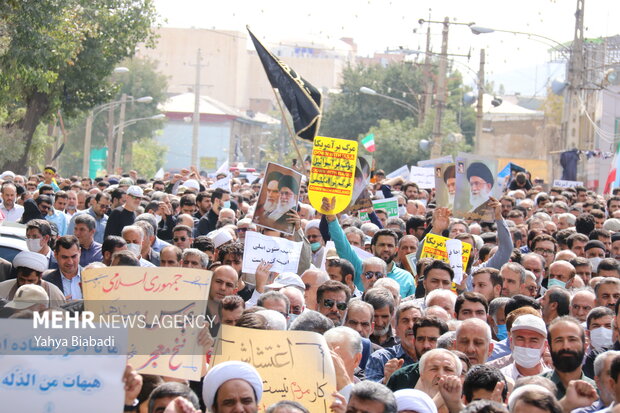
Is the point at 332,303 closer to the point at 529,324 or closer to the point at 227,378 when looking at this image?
the point at 529,324

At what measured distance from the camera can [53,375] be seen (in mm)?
4840

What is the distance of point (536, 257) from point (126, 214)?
15.4 feet

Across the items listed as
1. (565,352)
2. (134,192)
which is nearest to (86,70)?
(134,192)

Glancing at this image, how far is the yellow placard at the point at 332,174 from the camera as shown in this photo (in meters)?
12.6

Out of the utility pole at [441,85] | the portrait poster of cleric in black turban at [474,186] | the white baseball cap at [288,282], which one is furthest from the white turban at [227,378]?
the utility pole at [441,85]

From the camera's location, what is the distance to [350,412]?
5.45m

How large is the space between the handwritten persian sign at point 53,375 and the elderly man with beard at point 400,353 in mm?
2460

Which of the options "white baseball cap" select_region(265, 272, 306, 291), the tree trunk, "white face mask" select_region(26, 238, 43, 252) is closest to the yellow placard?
"white face mask" select_region(26, 238, 43, 252)

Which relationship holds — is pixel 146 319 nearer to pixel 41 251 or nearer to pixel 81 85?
pixel 41 251

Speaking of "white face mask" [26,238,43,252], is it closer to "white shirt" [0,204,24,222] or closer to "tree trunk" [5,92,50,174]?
"white shirt" [0,204,24,222]

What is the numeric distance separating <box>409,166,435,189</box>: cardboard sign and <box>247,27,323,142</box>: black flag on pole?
7080 millimetres

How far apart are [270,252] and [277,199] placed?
1330 mm

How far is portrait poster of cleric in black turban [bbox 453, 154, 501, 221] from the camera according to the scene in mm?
14250

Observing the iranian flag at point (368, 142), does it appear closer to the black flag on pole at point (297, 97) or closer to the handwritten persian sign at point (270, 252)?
the black flag on pole at point (297, 97)
